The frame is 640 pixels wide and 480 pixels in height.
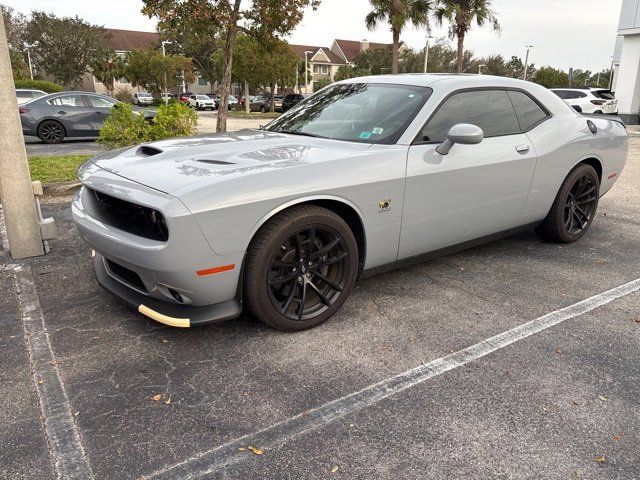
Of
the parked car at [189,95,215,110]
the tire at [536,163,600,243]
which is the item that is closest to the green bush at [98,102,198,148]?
the tire at [536,163,600,243]

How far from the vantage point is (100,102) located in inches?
523

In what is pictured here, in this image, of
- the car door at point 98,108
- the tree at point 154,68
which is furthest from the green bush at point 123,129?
the tree at point 154,68

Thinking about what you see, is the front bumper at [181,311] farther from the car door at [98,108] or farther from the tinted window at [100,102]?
the tinted window at [100,102]

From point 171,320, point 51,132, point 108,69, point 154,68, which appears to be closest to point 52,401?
point 171,320

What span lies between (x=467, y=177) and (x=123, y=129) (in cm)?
555

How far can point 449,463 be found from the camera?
208 centimetres

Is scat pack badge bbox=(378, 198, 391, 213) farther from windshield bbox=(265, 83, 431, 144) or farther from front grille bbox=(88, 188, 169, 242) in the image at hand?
front grille bbox=(88, 188, 169, 242)

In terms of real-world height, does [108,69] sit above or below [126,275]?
above

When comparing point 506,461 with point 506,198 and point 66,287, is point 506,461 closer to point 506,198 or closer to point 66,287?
point 506,198

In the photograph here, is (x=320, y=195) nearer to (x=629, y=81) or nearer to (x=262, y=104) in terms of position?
(x=629, y=81)

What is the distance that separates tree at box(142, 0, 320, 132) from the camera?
10562mm

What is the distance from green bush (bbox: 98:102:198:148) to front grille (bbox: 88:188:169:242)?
4428 mm

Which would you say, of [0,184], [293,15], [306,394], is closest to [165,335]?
[306,394]

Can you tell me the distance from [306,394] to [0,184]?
3.41 m
